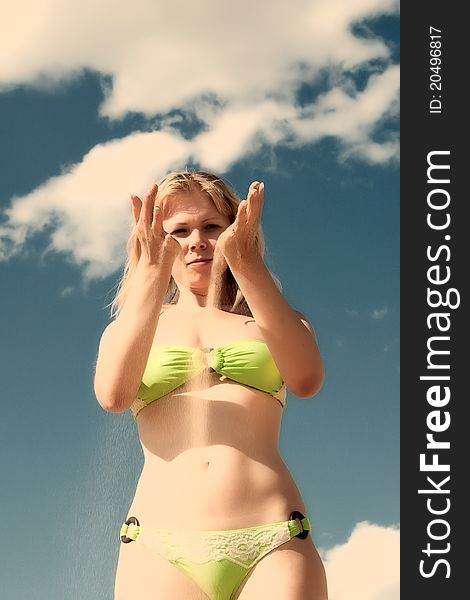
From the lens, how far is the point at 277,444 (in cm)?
578

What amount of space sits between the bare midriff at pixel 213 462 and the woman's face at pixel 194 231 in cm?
78

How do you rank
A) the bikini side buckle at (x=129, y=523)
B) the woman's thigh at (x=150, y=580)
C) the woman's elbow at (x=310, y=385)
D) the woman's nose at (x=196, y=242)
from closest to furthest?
the woman's thigh at (x=150, y=580), the bikini side buckle at (x=129, y=523), the woman's elbow at (x=310, y=385), the woman's nose at (x=196, y=242)

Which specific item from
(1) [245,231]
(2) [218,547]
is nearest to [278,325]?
(1) [245,231]

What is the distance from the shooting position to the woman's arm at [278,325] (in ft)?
18.8

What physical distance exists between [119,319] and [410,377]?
393 centimetres

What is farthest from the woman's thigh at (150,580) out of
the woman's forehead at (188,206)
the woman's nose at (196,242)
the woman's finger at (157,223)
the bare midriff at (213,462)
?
the woman's forehead at (188,206)

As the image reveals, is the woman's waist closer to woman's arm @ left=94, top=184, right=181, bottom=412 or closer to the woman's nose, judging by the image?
woman's arm @ left=94, top=184, right=181, bottom=412

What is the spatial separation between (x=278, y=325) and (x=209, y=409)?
2.03 ft

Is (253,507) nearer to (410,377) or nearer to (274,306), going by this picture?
(274,306)

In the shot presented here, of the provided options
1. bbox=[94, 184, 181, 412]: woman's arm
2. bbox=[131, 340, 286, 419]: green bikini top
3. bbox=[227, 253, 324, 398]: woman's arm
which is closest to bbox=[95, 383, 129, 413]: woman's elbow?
bbox=[94, 184, 181, 412]: woman's arm

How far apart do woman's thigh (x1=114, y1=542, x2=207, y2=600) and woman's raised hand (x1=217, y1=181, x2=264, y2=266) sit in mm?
1690

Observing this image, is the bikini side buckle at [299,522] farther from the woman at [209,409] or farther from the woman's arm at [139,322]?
the woman's arm at [139,322]

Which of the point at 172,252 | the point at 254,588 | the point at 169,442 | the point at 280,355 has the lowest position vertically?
the point at 254,588

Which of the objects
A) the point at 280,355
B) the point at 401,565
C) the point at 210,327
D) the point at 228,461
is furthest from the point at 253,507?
the point at 401,565
